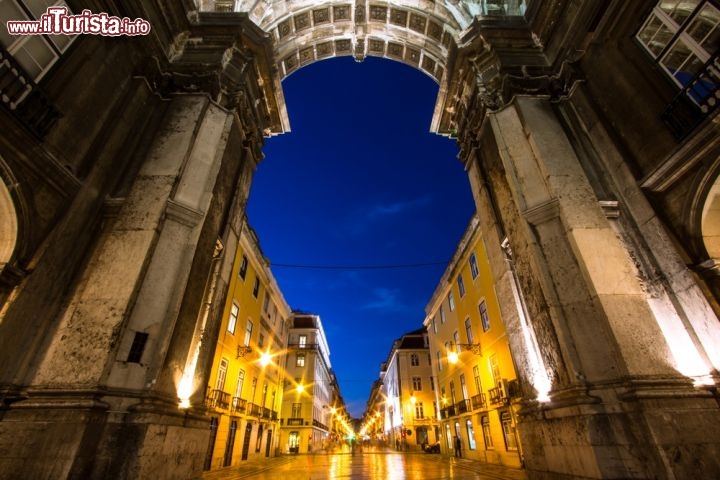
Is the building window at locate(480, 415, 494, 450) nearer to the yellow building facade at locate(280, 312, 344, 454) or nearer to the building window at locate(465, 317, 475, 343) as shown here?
the building window at locate(465, 317, 475, 343)

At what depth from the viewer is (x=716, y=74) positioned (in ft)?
20.5

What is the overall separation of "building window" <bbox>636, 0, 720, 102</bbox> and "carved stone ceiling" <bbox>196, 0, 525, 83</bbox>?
7.30 m

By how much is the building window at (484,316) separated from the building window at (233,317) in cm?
1486

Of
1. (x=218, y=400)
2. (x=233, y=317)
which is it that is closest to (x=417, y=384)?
(x=233, y=317)

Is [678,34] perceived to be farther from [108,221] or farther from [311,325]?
[311,325]

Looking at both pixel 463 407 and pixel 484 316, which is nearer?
pixel 484 316

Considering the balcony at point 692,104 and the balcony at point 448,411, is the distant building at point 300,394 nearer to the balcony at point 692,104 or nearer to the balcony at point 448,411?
the balcony at point 448,411

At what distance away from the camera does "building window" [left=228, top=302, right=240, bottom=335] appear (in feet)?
62.2

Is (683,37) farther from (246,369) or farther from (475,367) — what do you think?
(246,369)

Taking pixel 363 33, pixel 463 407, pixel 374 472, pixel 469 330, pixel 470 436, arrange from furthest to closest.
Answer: pixel 469 330
pixel 463 407
pixel 470 436
pixel 363 33
pixel 374 472

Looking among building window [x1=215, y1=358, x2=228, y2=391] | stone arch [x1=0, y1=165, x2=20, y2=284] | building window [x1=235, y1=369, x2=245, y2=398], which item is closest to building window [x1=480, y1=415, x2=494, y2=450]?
building window [x1=235, y1=369, x2=245, y2=398]

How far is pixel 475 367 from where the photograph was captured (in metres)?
21.0

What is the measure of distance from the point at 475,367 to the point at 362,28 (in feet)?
67.7

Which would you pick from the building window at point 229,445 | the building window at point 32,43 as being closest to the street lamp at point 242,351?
the building window at point 229,445
